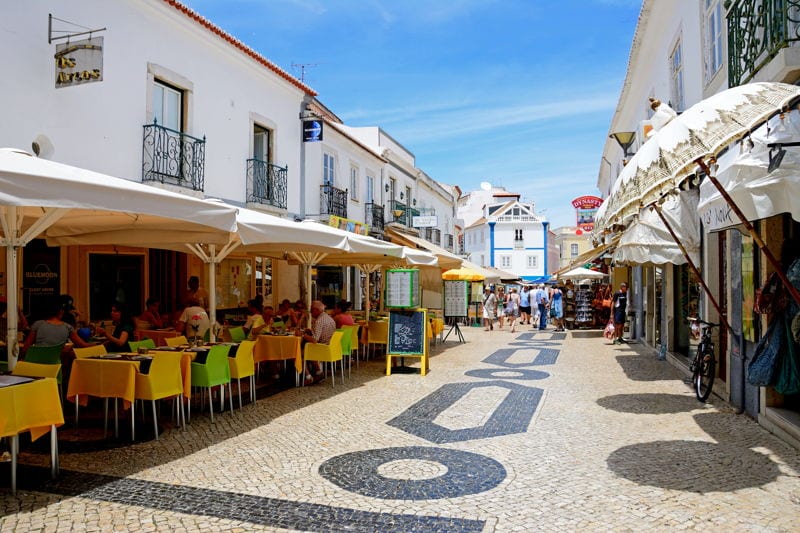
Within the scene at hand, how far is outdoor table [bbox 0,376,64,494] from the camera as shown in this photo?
16.1ft

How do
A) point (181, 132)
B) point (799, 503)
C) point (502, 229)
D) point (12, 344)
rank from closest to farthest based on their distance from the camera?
point (799, 503) < point (12, 344) < point (181, 132) < point (502, 229)

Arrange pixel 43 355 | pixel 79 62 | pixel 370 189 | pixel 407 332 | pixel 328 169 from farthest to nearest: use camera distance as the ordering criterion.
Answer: pixel 370 189 < pixel 328 169 < pixel 407 332 < pixel 79 62 < pixel 43 355

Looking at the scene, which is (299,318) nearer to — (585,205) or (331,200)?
(331,200)

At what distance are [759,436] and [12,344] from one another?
784cm

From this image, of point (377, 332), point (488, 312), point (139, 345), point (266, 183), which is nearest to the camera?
point (139, 345)

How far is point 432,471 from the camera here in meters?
5.64

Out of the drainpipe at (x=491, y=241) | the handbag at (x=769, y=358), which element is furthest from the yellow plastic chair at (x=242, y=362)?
the drainpipe at (x=491, y=241)

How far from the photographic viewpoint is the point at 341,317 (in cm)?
1169

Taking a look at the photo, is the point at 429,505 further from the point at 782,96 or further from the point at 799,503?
the point at 782,96

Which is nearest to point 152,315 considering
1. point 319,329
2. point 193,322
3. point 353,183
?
point 193,322

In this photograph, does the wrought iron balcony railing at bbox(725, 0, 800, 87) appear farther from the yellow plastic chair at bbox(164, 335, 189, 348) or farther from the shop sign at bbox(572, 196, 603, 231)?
the shop sign at bbox(572, 196, 603, 231)

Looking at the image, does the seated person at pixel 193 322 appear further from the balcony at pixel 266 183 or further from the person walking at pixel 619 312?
the person walking at pixel 619 312

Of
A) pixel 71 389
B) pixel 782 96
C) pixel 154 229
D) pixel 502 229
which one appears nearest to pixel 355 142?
pixel 154 229

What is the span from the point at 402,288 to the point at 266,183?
6.35m
